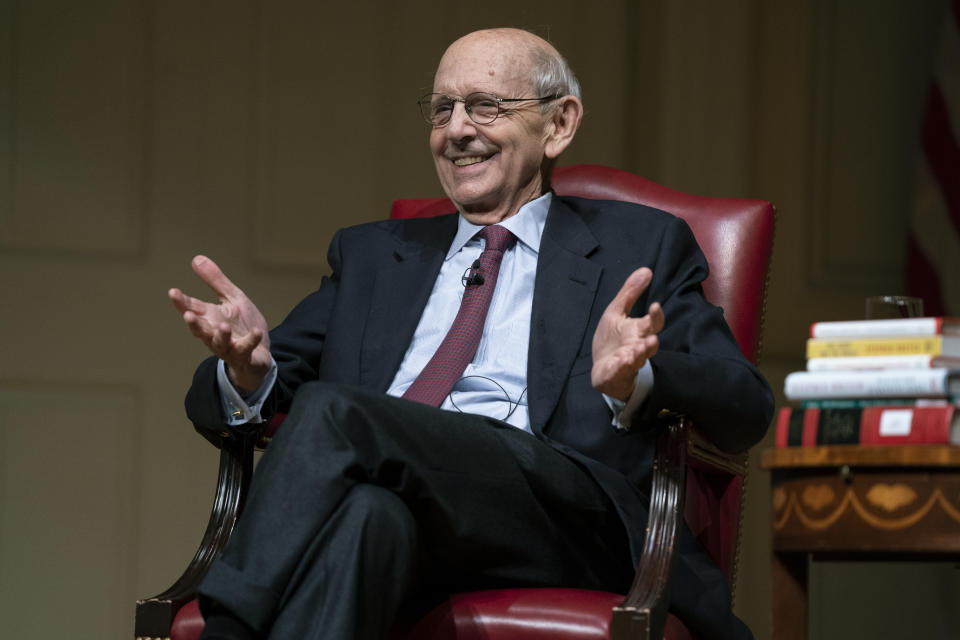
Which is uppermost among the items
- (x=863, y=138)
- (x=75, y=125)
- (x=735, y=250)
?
(x=863, y=138)

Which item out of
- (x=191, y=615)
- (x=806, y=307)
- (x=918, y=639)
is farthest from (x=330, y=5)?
(x=918, y=639)

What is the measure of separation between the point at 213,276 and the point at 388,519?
563 mm

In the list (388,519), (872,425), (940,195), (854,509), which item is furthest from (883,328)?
(940,195)

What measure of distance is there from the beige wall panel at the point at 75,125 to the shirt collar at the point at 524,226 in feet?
3.90

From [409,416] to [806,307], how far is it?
246cm

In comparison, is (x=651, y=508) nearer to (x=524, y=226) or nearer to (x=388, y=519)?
(x=388, y=519)

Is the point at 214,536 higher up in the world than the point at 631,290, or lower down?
lower down

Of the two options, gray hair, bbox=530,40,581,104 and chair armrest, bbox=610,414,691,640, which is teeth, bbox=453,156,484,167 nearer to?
gray hair, bbox=530,40,581,104

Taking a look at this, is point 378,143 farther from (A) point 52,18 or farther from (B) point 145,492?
(B) point 145,492

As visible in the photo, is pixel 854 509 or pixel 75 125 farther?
pixel 75 125

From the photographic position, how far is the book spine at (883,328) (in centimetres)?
159

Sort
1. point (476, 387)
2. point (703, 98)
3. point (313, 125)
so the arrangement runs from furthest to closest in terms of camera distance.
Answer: point (703, 98)
point (313, 125)
point (476, 387)

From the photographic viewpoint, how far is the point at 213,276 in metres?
1.90

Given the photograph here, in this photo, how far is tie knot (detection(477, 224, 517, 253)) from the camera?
2217 millimetres
